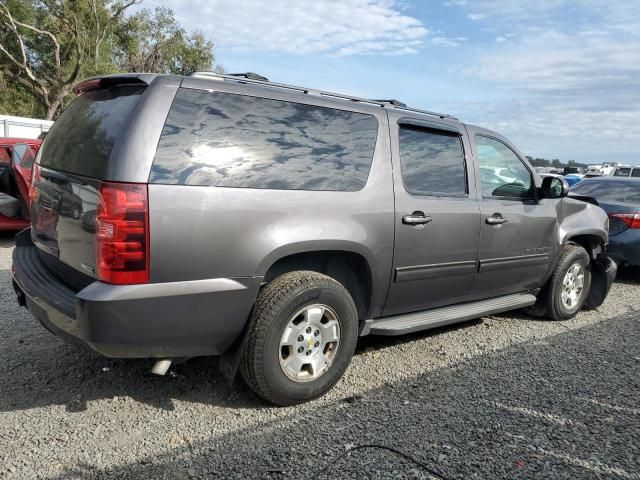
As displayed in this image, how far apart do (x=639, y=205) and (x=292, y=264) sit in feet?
18.5

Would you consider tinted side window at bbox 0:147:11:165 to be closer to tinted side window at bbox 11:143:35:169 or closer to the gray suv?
tinted side window at bbox 11:143:35:169

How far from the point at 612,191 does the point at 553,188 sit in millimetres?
3403

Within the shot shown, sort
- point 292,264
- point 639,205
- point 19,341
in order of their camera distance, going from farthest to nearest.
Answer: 1. point 639,205
2. point 19,341
3. point 292,264

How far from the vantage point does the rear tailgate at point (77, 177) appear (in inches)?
108

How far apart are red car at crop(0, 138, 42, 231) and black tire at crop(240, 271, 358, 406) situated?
4631 mm

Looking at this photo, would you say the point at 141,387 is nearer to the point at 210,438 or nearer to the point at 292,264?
the point at 210,438

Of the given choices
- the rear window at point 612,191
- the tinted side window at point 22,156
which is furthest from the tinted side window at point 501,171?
the tinted side window at point 22,156

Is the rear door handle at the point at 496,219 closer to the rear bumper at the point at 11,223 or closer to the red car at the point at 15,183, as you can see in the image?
the red car at the point at 15,183

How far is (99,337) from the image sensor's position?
2.62m

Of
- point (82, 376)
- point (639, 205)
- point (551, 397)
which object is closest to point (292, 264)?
point (82, 376)

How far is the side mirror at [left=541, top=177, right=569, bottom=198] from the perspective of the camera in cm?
482

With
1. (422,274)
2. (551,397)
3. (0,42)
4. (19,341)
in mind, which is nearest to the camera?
(551,397)

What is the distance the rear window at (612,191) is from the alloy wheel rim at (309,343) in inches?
221

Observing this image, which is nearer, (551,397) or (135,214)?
(135,214)
